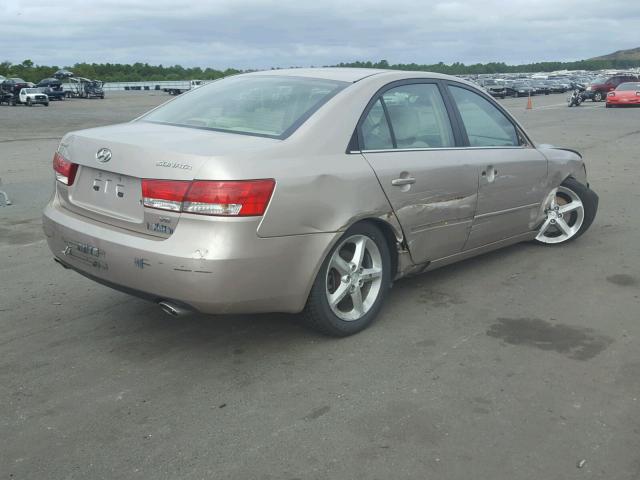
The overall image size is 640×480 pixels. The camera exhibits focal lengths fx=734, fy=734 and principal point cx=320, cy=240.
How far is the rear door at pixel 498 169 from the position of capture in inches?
211

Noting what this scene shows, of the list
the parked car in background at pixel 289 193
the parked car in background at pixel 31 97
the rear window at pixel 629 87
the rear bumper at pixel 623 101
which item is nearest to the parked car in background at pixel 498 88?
the rear window at pixel 629 87

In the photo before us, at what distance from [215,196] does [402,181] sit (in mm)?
1382

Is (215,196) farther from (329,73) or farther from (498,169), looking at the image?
(498,169)

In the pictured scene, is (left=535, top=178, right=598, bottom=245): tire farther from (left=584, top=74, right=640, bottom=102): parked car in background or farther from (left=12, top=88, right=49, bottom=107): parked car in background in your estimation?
(left=584, top=74, right=640, bottom=102): parked car in background

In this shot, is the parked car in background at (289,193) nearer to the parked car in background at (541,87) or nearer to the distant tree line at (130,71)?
the parked car in background at (541,87)

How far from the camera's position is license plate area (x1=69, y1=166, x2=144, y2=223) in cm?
393

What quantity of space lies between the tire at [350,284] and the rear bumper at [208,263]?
0.46 feet

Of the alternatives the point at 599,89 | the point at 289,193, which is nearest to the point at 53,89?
the point at 599,89

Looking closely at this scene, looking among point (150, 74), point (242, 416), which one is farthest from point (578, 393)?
point (150, 74)

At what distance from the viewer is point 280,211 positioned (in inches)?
151

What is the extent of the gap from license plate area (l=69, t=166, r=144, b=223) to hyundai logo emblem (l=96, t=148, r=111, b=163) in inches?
2.8

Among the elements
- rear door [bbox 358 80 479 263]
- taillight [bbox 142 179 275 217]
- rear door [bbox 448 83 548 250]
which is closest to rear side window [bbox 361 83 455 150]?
rear door [bbox 358 80 479 263]

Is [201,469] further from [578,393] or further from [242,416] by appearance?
Result: [578,393]

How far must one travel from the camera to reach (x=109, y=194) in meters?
4.07
